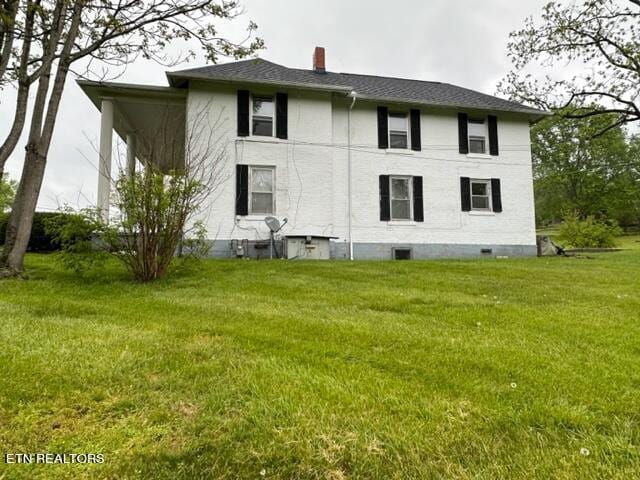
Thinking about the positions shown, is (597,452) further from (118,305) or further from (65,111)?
(65,111)

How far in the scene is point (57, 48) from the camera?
6.96 m

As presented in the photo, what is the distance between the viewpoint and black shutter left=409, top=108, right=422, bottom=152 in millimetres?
11930

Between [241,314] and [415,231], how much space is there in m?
8.69

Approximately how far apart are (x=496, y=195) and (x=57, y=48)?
1181 cm

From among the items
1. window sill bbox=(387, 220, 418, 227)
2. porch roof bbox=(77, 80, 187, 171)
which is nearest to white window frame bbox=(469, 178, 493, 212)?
window sill bbox=(387, 220, 418, 227)

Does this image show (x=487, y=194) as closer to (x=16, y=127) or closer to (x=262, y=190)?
(x=262, y=190)

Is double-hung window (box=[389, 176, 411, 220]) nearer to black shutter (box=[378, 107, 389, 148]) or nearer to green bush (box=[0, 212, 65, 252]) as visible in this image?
black shutter (box=[378, 107, 389, 148])

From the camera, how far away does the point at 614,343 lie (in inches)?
117

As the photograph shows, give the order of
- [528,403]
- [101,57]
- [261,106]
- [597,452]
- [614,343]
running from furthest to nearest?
[261,106] < [101,57] < [614,343] < [528,403] < [597,452]

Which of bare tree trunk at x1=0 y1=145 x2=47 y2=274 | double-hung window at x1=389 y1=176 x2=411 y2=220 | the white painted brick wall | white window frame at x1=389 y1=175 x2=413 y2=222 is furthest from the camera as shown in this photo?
double-hung window at x1=389 y1=176 x2=411 y2=220

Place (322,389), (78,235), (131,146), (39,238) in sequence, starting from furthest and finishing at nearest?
(131,146)
(39,238)
(78,235)
(322,389)

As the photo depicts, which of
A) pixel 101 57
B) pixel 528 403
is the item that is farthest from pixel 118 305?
pixel 101 57

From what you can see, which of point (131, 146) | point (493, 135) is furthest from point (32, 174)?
point (493, 135)

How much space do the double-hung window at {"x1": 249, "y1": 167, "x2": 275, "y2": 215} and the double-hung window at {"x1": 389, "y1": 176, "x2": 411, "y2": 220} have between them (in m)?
3.63
